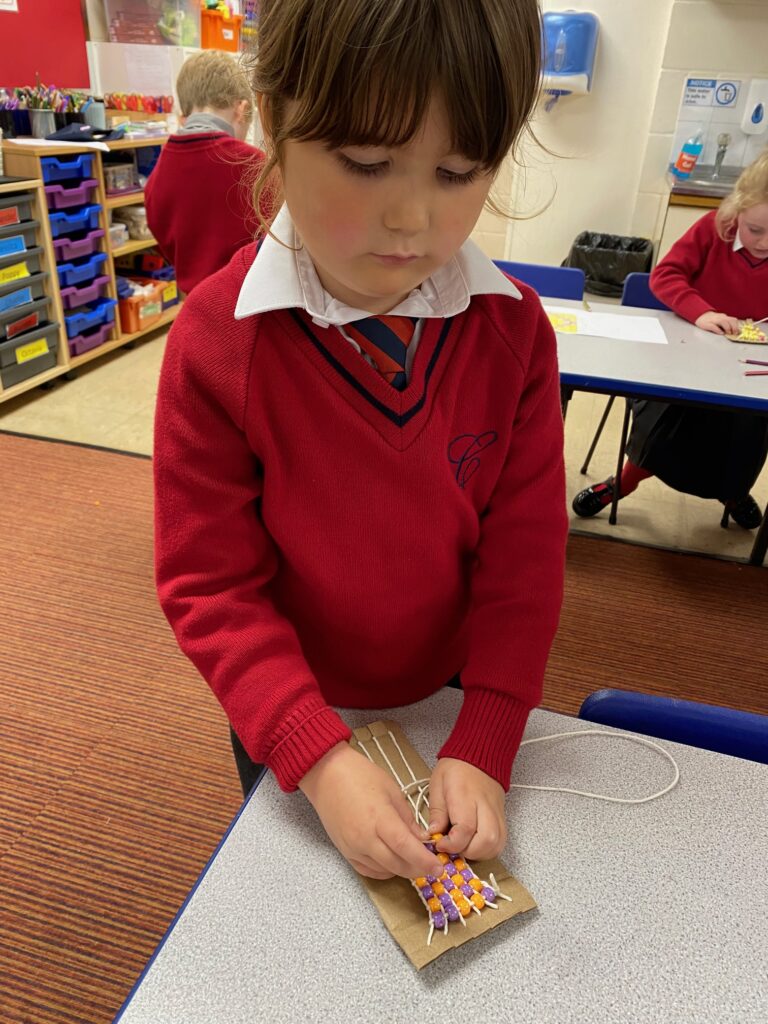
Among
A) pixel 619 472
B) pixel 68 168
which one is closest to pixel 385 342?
pixel 619 472

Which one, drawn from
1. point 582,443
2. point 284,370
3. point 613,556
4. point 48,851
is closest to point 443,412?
point 284,370

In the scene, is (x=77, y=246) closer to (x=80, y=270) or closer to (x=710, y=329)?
(x=80, y=270)

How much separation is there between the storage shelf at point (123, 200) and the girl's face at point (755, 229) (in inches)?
104

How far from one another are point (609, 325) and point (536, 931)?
5.94 ft

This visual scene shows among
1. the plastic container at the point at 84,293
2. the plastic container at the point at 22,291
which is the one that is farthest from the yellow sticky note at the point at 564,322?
the plastic container at the point at 84,293

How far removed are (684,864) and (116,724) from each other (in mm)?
1335

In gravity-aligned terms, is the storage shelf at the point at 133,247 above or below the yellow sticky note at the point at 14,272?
below

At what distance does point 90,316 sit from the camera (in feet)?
11.0

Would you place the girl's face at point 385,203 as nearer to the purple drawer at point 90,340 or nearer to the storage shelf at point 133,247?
the purple drawer at point 90,340

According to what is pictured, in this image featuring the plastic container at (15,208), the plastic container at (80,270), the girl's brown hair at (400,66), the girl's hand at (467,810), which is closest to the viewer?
the girl's brown hair at (400,66)

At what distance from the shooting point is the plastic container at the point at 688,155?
381 cm

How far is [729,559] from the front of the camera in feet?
7.61

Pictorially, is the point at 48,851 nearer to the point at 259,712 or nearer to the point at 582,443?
the point at 259,712

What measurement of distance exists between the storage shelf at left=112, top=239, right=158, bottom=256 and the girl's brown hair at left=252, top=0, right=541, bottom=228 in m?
3.32
